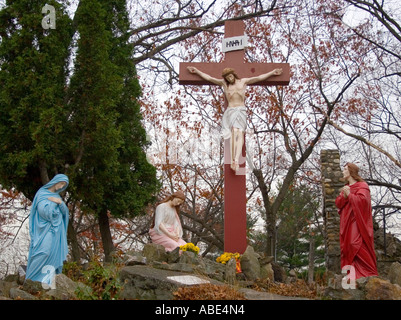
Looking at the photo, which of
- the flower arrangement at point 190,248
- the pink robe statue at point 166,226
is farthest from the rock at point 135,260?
the pink robe statue at point 166,226

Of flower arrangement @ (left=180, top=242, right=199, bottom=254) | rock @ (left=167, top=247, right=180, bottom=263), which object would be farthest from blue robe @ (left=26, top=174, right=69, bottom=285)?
flower arrangement @ (left=180, top=242, right=199, bottom=254)

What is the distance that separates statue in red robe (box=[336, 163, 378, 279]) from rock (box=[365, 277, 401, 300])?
1376 mm

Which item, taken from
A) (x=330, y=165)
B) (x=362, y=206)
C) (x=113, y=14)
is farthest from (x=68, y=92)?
(x=362, y=206)

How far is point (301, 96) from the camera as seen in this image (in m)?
14.1

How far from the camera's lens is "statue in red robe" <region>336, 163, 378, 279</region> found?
624 centimetres

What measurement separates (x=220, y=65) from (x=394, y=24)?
6.22 m

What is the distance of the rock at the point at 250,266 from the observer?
689cm

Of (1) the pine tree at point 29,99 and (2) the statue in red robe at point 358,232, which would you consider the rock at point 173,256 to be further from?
(1) the pine tree at point 29,99

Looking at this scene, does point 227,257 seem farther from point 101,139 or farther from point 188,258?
point 101,139

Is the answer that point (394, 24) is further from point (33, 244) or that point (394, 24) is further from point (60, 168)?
point (33, 244)

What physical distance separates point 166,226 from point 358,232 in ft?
9.45

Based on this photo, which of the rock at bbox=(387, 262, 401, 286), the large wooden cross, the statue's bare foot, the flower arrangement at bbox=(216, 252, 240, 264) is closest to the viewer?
the rock at bbox=(387, 262, 401, 286)

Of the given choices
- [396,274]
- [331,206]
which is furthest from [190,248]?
[331,206]

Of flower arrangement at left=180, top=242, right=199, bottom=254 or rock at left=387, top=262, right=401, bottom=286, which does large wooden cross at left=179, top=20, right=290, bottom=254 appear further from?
rock at left=387, top=262, right=401, bottom=286
